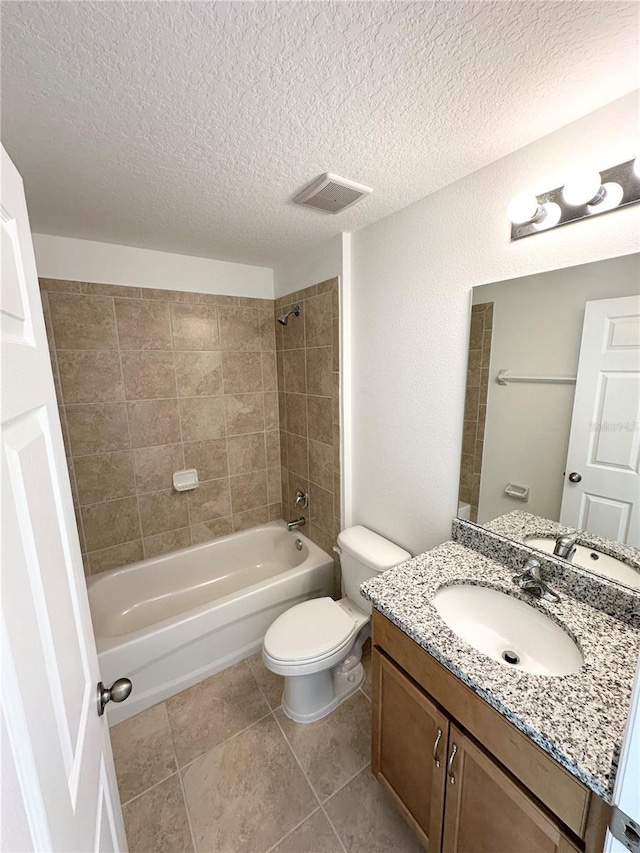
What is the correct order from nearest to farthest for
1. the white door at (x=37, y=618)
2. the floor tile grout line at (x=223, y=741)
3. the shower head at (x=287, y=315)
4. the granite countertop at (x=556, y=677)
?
the white door at (x=37, y=618), the granite countertop at (x=556, y=677), the floor tile grout line at (x=223, y=741), the shower head at (x=287, y=315)

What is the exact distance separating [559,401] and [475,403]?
0.28 meters

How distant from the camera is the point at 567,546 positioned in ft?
3.67

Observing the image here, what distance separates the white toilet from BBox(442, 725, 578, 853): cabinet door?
66 cm

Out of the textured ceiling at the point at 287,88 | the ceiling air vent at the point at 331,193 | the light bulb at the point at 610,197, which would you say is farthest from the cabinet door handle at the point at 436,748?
the ceiling air vent at the point at 331,193

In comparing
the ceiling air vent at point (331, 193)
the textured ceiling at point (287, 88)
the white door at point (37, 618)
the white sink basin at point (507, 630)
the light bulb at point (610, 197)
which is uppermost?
the textured ceiling at point (287, 88)

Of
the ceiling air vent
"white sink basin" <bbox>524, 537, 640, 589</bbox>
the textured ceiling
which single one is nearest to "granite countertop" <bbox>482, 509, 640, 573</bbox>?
"white sink basin" <bbox>524, 537, 640, 589</bbox>

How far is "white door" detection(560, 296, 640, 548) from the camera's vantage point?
96 centimetres

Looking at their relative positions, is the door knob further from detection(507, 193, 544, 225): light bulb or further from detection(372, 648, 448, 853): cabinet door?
detection(507, 193, 544, 225): light bulb

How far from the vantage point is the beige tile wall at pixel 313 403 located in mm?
2008

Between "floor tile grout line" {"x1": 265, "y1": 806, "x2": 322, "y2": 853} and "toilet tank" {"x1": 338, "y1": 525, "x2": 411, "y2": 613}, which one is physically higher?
"toilet tank" {"x1": 338, "y1": 525, "x2": 411, "y2": 613}

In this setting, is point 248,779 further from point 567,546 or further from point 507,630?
point 567,546

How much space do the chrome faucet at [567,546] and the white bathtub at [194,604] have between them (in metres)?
1.38

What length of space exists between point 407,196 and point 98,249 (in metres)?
1.68

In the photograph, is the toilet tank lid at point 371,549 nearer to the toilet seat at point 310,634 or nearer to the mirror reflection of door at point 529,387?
the toilet seat at point 310,634
